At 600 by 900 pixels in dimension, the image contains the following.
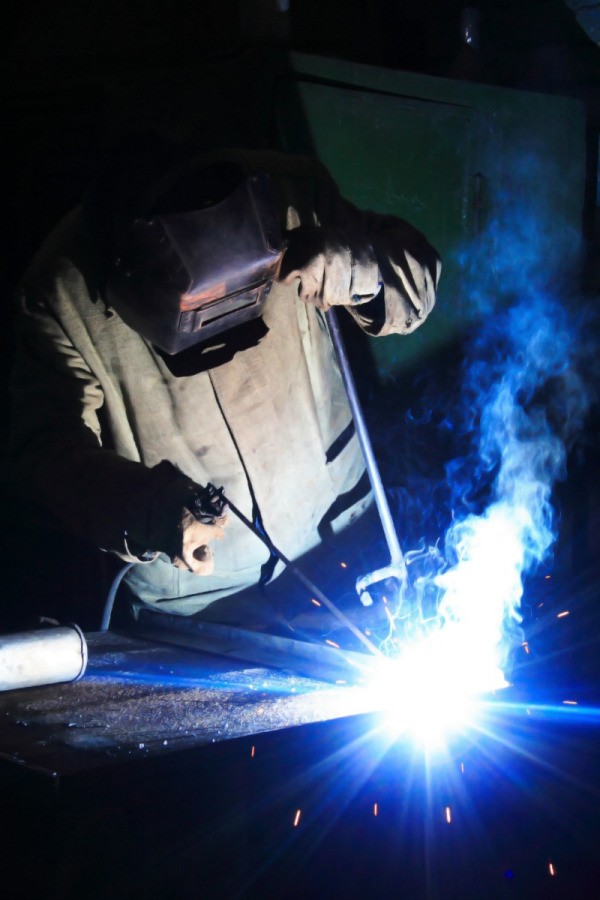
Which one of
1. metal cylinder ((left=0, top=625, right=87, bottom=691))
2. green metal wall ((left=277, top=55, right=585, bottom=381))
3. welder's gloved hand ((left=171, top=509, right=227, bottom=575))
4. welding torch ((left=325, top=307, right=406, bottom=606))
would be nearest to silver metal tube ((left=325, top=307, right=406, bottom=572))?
welding torch ((left=325, top=307, right=406, bottom=606))

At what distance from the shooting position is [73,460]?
6.41 feet

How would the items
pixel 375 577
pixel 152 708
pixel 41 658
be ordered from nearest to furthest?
pixel 152 708 < pixel 41 658 < pixel 375 577

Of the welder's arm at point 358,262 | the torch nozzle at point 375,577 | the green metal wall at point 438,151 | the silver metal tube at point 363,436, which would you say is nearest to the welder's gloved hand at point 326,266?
the welder's arm at point 358,262

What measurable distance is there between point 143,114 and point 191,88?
0.73 feet

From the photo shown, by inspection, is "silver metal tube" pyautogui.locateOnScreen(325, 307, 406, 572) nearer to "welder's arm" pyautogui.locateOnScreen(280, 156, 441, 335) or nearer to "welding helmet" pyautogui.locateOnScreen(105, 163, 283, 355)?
"welder's arm" pyautogui.locateOnScreen(280, 156, 441, 335)

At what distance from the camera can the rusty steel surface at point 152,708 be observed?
136 centimetres

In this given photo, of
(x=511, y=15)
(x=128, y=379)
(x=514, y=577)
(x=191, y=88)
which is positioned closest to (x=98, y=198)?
(x=128, y=379)

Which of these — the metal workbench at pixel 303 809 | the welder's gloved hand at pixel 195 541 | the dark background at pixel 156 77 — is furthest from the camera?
the dark background at pixel 156 77

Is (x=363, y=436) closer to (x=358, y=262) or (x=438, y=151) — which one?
(x=358, y=262)

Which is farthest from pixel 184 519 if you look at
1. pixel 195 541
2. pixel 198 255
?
pixel 198 255

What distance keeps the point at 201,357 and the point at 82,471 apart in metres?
0.35

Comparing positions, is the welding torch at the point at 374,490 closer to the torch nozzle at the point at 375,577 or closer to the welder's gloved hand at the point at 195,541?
the torch nozzle at the point at 375,577

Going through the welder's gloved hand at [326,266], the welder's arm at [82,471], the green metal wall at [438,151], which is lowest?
the welder's arm at [82,471]

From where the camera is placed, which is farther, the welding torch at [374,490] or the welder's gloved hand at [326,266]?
the welding torch at [374,490]
